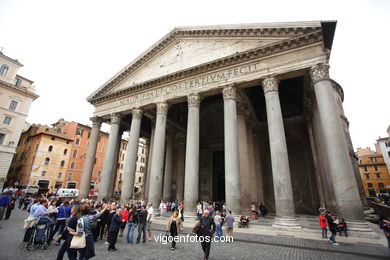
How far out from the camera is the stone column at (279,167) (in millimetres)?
7855

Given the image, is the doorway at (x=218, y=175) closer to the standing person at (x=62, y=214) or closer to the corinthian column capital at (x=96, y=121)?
the corinthian column capital at (x=96, y=121)

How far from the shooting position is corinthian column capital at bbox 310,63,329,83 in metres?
8.76

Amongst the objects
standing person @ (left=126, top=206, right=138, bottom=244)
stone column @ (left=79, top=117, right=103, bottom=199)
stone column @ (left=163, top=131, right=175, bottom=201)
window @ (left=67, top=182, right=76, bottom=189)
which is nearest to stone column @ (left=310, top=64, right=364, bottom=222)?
standing person @ (left=126, top=206, right=138, bottom=244)

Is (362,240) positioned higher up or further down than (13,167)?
further down

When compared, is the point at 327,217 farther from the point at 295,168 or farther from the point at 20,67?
the point at 20,67

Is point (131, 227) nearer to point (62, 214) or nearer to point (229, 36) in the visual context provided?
point (62, 214)

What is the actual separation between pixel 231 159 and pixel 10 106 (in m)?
27.8

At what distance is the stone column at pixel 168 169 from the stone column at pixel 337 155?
11.7 meters

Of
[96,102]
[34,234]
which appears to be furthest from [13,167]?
[34,234]

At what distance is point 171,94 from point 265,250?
10136 millimetres

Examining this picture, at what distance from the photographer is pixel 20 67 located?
24.3 meters

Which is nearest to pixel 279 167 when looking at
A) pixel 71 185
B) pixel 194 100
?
pixel 194 100

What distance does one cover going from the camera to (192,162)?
10.5 m

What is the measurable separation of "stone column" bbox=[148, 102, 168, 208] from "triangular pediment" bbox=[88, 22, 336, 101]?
3.06m
